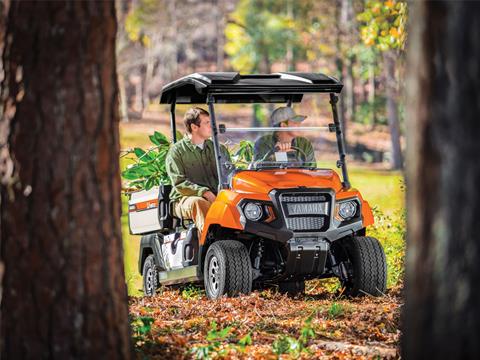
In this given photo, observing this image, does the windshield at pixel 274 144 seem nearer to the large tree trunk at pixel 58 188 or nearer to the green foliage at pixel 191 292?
the green foliage at pixel 191 292

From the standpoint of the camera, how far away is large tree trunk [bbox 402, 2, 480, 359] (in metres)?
4.34

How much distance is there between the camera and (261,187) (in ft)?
33.4

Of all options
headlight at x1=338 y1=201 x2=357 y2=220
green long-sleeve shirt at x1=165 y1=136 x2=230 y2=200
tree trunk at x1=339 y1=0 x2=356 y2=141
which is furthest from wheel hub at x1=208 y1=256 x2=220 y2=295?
tree trunk at x1=339 y1=0 x2=356 y2=141

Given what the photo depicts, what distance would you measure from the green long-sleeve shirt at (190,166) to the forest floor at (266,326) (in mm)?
977

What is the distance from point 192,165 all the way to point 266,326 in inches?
128

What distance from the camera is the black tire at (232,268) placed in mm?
10031

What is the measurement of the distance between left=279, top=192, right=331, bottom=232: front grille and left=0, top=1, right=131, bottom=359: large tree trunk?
14.9 ft

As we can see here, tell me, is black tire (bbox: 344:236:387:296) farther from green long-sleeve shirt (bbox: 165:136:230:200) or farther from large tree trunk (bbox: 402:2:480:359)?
large tree trunk (bbox: 402:2:480:359)

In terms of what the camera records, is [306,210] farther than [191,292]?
No

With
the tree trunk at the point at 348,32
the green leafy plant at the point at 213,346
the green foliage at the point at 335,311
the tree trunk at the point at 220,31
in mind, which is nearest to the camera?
the green leafy plant at the point at 213,346

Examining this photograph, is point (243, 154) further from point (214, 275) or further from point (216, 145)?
point (214, 275)

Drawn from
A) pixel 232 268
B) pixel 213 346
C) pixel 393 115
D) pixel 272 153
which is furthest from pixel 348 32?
pixel 213 346

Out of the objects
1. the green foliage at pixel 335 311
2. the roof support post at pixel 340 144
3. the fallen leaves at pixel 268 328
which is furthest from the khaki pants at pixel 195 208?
the green foliage at pixel 335 311

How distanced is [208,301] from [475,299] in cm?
561
